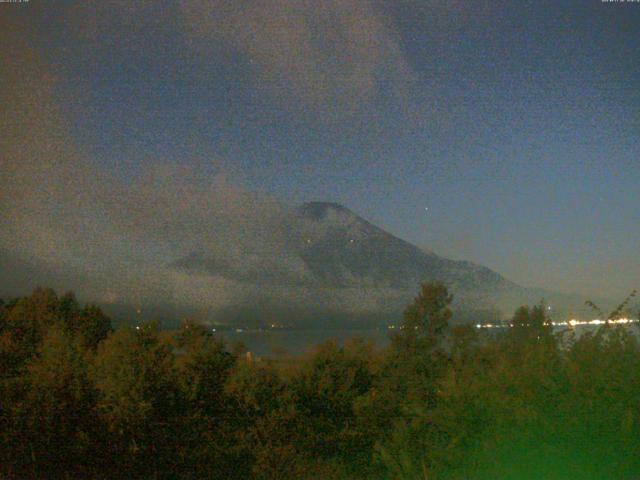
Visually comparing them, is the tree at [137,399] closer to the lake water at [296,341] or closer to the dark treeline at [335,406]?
the dark treeline at [335,406]

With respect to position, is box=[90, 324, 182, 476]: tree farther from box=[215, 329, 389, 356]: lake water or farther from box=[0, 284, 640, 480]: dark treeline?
box=[215, 329, 389, 356]: lake water

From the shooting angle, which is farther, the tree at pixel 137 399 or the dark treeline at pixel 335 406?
the tree at pixel 137 399

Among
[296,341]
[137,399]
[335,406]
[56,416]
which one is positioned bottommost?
[335,406]

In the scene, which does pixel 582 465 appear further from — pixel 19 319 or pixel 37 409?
pixel 19 319

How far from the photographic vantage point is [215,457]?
15.9 metres

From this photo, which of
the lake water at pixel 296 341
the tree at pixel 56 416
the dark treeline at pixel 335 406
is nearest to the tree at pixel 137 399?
the dark treeline at pixel 335 406

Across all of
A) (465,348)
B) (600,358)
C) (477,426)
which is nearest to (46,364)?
(465,348)

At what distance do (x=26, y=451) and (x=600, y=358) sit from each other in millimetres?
10397

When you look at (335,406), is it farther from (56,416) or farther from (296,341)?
(296,341)

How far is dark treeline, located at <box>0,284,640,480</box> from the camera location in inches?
280

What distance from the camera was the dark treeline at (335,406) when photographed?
23.3 feet

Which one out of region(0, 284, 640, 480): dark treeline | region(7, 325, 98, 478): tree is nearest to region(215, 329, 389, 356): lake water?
region(0, 284, 640, 480): dark treeline

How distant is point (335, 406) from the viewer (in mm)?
19016

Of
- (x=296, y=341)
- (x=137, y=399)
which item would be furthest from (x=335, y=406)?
(x=296, y=341)
